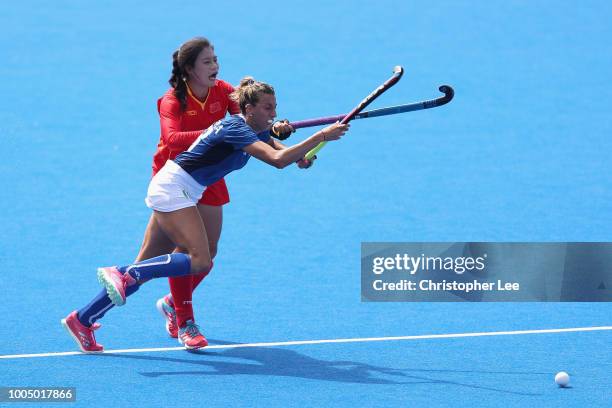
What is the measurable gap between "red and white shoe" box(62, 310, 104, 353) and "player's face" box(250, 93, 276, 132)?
1.44 meters

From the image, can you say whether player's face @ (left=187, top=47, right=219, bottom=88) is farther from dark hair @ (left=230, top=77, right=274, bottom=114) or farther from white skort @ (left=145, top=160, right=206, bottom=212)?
white skort @ (left=145, top=160, right=206, bottom=212)

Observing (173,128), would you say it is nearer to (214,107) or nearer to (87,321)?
(214,107)

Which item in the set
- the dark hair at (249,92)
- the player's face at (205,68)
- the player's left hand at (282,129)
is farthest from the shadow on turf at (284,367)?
the player's face at (205,68)

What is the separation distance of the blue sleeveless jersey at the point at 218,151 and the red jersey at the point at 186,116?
0.10m


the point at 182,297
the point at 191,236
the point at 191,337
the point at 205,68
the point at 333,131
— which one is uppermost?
the point at 205,68

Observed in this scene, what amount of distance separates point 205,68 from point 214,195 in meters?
0.73

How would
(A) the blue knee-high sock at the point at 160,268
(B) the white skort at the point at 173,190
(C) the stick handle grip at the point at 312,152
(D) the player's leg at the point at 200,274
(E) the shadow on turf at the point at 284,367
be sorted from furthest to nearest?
(D) the player's leg at the point at 200,274, (C) the stick handle grip at the point at 312,152, (B) the white skort at the point at 173,190, (A) the blue knee-high sock at the point at 160,268, (E) the shadow on turf at the point at 284,367

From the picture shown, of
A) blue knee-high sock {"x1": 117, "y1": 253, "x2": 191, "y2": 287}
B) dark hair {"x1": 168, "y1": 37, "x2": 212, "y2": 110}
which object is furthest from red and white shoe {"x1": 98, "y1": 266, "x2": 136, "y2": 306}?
dark hair {"x1": 168, "y1": 37, "x2": 212, "y2": 110}

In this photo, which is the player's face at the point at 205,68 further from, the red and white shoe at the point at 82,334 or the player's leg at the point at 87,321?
the red and white shoe at the point at 82,334

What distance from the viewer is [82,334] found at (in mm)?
6652

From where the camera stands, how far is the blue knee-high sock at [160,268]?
6414 mm

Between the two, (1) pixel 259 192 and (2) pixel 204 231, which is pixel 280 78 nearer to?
(1) pixel 259 192

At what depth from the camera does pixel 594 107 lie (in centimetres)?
1175

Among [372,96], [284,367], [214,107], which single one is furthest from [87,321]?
[372,96]
